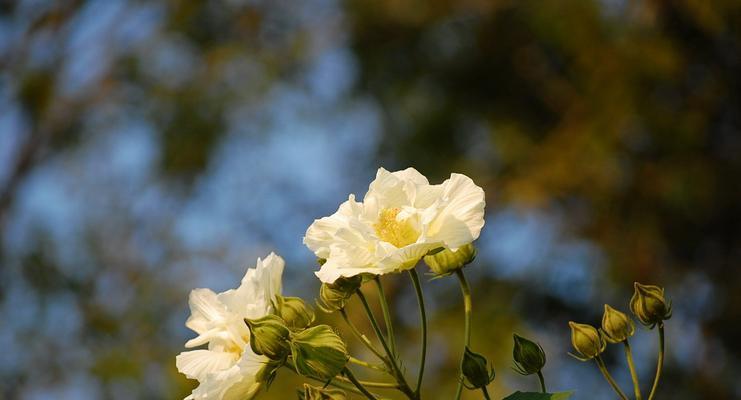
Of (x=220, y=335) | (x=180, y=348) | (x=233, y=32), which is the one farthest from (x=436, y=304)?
(x=220, y=335)

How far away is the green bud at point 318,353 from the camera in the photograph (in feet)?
2.29

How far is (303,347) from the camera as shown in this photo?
703 mm

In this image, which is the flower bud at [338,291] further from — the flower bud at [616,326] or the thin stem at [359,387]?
the flower bud at [616,326]

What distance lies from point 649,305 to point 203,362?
38cm

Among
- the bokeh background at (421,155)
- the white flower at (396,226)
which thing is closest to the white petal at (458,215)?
the white flower at (396,226)

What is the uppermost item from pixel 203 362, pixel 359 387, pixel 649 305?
pixel 203 362

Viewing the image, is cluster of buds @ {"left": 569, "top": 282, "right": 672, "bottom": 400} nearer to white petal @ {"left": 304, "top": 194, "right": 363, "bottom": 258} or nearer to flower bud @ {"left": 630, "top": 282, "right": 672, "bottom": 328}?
flower bud @ {"left": 630, "top": 282, "right": 672, "bottom": 328}

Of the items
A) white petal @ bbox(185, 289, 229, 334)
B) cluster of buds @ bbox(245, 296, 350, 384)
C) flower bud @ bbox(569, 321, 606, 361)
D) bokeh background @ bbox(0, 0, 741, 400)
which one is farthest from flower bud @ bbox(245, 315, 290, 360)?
bokeh background @ bbox(0, 0, 741, 400)

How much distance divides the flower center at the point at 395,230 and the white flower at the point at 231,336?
9cm

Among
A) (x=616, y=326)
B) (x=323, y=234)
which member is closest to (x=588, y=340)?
(x=616, y=326)

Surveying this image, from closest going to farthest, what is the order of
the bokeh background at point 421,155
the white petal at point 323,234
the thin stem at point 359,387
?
the thin stem at point 359,387 < the white petal at point 323,234 < the bokeh background at point 421,155

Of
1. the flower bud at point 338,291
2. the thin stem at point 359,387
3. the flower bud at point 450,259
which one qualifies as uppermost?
the flower bud at point 338,291

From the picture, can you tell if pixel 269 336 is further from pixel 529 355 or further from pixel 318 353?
pixel 529 355

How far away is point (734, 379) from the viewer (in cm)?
339
